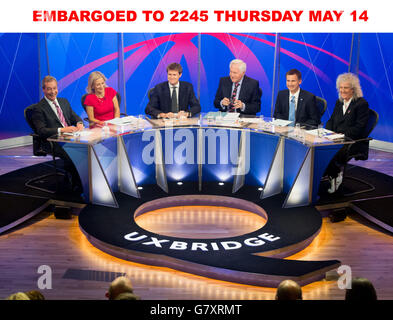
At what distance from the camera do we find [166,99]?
630 centimetres

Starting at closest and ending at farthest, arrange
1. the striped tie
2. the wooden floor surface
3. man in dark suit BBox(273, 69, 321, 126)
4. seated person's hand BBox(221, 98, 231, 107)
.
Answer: the wooden floor surface, the striped tie, man in dark suit BBox(273, 69, 321, 126), seated person's hand BBox(221, 98, 231, 107)

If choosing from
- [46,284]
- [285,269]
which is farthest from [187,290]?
[46,284]

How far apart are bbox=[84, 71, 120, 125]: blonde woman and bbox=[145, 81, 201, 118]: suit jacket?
0.42 m

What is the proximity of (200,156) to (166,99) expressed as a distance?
2.93 ft

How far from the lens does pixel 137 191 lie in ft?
18.2

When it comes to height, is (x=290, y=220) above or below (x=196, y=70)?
below

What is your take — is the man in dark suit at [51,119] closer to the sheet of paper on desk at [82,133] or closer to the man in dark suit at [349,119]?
the sheet of paper on desk at [82,133]

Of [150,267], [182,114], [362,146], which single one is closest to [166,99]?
[182,114]

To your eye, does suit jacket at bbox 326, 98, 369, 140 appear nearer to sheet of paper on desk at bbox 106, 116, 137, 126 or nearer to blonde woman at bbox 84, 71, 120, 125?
sheet of paper on desk at bbox 106, 116, 137, 126

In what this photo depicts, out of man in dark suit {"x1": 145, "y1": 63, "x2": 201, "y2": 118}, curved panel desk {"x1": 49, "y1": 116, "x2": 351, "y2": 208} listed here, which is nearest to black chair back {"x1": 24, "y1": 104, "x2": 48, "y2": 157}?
curved panel desk {"x1": 49, "y1": 116, "x2": 351, "y2": 208}

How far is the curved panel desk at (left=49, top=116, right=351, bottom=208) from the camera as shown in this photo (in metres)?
5.13
